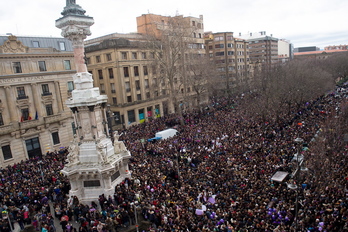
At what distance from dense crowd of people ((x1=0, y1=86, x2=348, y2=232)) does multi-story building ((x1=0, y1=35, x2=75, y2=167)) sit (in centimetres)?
783

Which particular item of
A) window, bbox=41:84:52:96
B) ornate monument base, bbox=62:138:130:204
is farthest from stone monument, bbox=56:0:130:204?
window, bbox=41:84:52:96

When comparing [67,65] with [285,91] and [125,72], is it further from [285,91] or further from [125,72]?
[285,91]

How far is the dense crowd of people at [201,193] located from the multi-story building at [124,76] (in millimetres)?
20290

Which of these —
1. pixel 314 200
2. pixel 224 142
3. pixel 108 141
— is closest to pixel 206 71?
pixel 224 142

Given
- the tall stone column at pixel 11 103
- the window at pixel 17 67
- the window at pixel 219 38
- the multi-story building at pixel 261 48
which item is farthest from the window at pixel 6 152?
the multi-story building at pixel 261 48

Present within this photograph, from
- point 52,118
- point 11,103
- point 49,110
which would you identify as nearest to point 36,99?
point 49,110

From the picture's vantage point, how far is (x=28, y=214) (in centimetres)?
1506

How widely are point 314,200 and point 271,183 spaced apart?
330 cm

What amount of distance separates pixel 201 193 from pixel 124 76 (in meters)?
32.2

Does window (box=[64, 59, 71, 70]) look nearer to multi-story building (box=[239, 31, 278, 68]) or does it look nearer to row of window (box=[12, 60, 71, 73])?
row of window (box=[12, 60, 71, 73])

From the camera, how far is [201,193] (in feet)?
52.3

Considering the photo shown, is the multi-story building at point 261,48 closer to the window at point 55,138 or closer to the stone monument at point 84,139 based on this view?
the window at point 55,138

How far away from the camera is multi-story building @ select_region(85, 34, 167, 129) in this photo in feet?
142

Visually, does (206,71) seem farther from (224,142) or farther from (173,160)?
(173,160)
